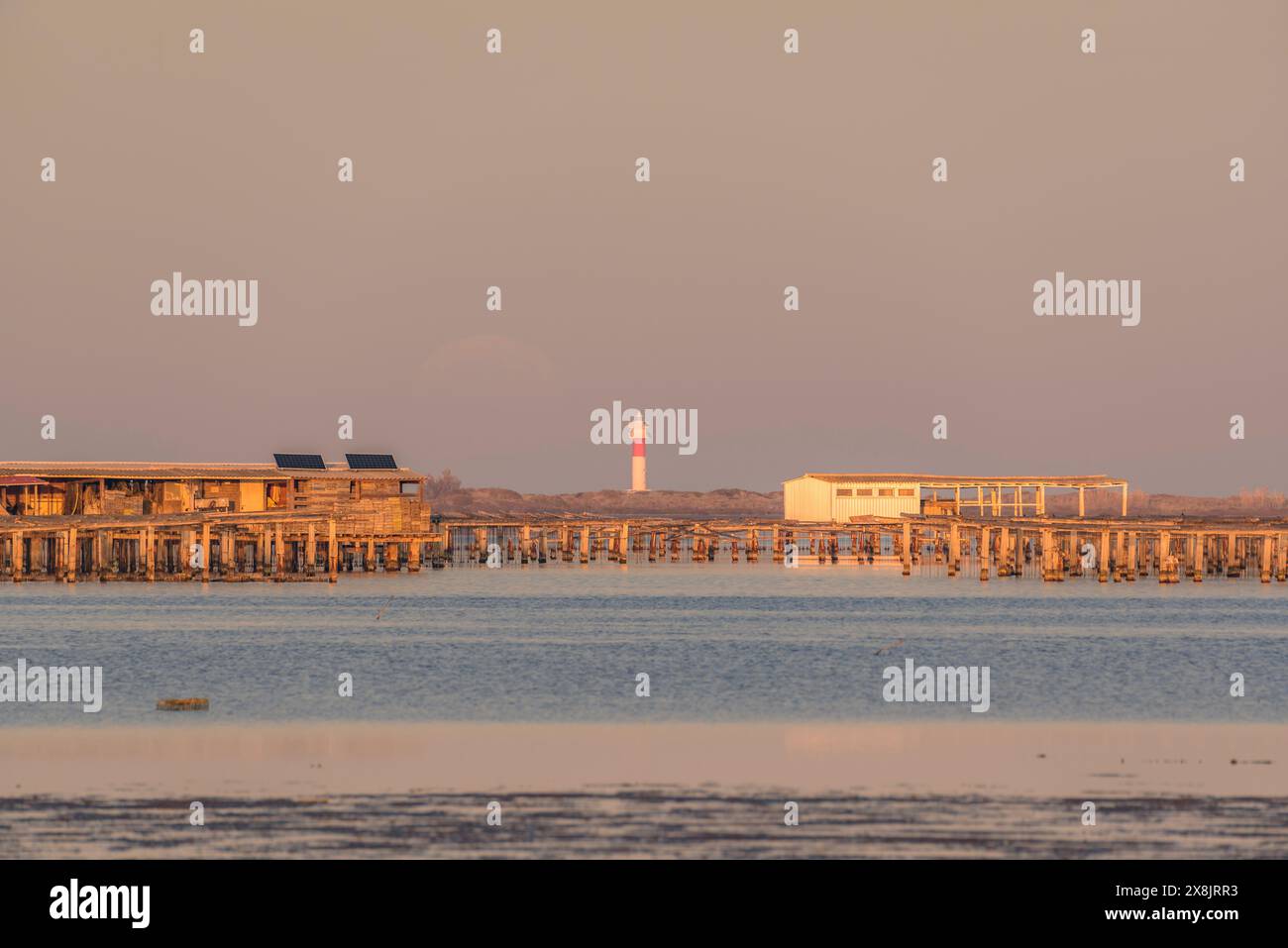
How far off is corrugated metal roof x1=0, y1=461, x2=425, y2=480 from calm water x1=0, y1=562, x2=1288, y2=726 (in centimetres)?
714

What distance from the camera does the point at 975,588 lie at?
9381 centimetres

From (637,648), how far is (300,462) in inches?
2332

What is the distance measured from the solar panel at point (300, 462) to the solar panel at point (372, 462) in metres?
1.96

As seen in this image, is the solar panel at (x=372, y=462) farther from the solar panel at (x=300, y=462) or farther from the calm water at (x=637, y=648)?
the calm water at (x=637, y=648)

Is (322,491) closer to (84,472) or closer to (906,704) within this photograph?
(84,472)

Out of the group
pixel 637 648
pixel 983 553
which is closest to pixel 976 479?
pixel 983 553

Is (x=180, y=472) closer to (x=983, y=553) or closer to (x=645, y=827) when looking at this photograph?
(x=983, y=553)


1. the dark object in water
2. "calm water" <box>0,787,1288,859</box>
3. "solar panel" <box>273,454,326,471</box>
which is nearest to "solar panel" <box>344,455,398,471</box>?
"solar panel" <box>273,454,326,471</box>

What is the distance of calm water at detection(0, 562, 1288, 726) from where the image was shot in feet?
121

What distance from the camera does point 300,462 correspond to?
109m
